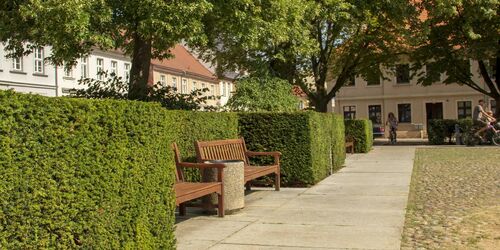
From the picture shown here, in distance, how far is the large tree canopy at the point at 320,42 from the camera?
1805cm

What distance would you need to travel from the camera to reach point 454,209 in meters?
8.14

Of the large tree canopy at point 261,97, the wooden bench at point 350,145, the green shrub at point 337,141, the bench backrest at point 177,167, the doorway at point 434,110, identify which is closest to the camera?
the bench backrest at point 177,167

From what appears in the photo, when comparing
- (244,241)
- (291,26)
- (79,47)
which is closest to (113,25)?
(79,47)

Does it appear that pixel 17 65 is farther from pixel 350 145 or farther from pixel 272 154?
pixel 272 154

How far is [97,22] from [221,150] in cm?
560

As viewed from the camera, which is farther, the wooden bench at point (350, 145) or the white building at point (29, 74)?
the white building at point (29, 74)

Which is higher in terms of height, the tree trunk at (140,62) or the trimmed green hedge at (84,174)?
the tree trunk at (140,62)

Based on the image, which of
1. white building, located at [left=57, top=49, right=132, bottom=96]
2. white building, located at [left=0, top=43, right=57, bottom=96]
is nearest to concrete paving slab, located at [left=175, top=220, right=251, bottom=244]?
white building, located at [left=0, top=43, right=57, bottom=96]

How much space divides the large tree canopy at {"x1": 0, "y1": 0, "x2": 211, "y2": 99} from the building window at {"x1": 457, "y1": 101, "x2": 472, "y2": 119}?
41.8 meters

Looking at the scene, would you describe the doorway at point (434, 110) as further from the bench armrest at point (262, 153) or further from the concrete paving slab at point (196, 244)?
the concrete paving slab at point (196, 244)

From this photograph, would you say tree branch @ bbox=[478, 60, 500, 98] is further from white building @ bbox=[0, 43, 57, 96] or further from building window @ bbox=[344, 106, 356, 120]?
white building @ bbox=[0, 43, 57, 96]

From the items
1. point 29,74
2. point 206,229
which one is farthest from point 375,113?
point 206,229

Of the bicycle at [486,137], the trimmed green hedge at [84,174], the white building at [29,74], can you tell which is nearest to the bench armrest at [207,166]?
the trimmed green hedge at [84,174]

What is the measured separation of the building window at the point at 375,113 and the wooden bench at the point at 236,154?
146ft
